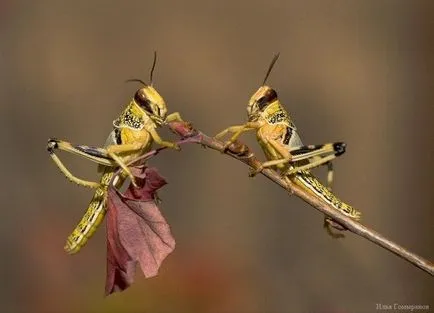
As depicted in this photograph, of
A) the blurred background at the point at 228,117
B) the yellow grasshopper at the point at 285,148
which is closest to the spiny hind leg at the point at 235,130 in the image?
the yellow grasshopper at the point at 285,148

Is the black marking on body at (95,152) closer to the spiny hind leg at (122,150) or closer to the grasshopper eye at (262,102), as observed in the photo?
the spiny hind leg at (122,150)

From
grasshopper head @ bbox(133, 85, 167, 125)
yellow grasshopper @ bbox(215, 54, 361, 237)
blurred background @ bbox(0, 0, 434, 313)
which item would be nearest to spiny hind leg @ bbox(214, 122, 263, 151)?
yellow grasshopper @ bbox(215, 54, 361, 237)

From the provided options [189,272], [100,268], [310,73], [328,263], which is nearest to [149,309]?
[189,272]

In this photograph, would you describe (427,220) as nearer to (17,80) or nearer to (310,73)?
(310,73)

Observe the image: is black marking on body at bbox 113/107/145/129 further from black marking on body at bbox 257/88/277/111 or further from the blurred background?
the blurred background

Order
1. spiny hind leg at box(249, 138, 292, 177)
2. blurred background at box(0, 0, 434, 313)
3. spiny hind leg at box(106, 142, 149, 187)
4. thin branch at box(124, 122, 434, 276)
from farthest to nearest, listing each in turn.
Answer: blurred background at box(0, 0, 434, 313) < spiny hind leg at box(249, 138, 292, 177) < spiny hind leg at box(106, 142, 149, 187) < thin branch at box(124, 122, 434, 276)

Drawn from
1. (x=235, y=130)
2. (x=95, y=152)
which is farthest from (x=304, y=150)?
(x=95, y=152)
